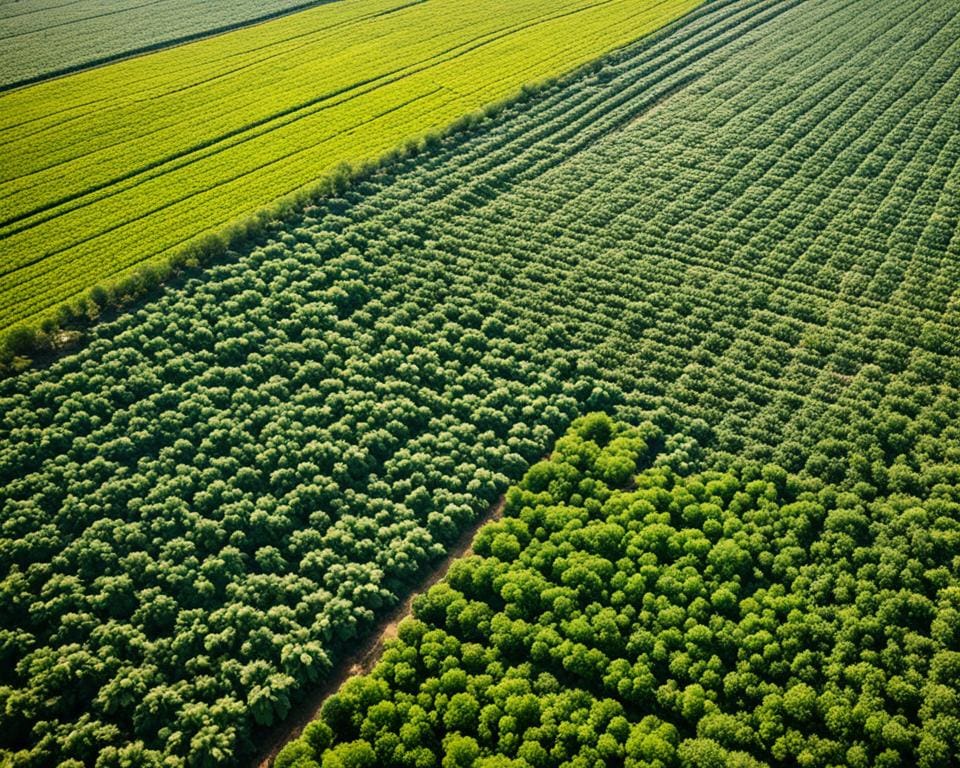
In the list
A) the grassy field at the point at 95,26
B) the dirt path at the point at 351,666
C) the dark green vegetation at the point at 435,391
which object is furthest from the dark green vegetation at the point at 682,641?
the grassy field at the point at 95,26

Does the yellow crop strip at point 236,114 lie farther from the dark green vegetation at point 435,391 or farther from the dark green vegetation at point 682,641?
the dark green vegetation at point 682,641

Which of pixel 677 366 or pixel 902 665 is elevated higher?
pixel 677 366

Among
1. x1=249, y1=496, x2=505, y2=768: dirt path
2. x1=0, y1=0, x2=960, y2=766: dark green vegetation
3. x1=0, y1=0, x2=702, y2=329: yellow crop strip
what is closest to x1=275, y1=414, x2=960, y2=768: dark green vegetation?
x1=0, y1=0, x2=960, y2=766: dark green vegetation

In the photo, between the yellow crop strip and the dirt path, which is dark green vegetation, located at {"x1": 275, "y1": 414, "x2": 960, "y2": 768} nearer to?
the dirt path

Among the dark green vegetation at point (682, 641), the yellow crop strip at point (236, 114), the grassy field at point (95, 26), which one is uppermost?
the grassy field at point (95, 26)

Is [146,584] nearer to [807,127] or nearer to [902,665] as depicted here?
[902,665]

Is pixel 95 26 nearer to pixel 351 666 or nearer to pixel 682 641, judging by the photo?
pixel 351 666

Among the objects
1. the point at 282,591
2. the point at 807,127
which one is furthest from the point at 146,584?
the point at 807,127
